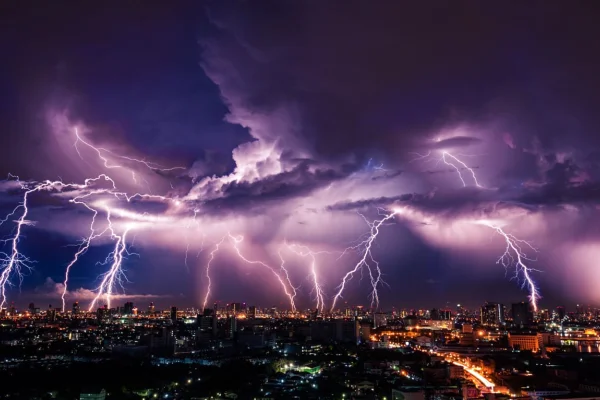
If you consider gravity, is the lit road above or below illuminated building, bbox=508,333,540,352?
below

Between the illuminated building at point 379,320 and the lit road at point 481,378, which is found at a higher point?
the illuminated building at point 379,320

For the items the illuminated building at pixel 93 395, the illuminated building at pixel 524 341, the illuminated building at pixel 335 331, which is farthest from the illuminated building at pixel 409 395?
the illuminated building at pixel 335 331

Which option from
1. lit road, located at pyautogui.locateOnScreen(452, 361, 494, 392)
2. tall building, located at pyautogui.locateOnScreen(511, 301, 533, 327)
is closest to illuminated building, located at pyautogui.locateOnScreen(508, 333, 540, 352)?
lit road, located at pyautogui.locateOnScreen(452, 361, 494, 392)

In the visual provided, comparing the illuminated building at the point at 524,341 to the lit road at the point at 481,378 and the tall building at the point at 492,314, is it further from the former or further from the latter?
the tall building at the point at 492,314

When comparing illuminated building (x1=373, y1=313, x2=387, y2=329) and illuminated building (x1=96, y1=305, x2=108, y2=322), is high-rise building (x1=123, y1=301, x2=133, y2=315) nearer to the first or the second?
illuminated building (x1=96, y1=305, x2=108, y2=322)

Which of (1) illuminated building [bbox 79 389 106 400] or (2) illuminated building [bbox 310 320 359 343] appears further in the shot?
(2) illuminated building [bbox 310 320 359 343]

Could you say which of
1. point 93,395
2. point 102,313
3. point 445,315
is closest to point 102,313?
point 102,313

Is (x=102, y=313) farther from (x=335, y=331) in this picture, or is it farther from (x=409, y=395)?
(x=409, y=395)
